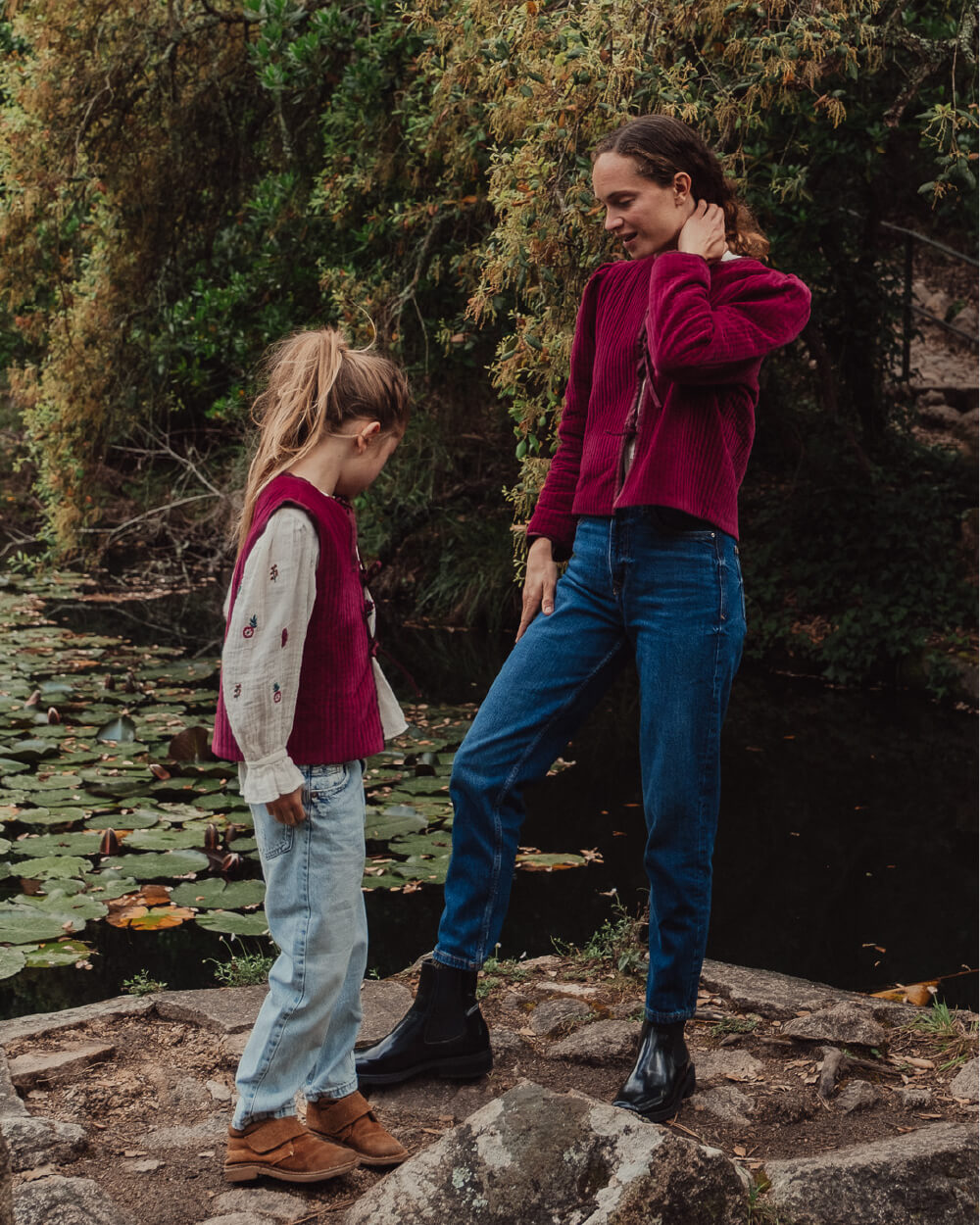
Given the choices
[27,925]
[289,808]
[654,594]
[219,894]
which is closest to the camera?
[289,808]

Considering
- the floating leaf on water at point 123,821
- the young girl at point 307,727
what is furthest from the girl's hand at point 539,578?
the floating leaf on water at point 123,821

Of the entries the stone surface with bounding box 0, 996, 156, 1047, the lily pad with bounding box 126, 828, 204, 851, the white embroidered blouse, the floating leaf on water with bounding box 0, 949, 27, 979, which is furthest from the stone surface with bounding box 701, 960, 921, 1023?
the lily pad with bounding box 126, 828, 204, 851

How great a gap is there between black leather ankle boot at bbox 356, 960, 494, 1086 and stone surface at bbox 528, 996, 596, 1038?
32 centimetres

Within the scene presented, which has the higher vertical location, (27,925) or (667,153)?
(667,153)

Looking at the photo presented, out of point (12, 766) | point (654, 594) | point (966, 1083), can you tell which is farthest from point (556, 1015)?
point (12, 766)

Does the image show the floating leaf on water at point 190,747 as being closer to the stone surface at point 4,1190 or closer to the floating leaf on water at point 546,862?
the floating leaf on water at point 546,862

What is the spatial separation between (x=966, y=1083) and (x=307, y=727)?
1.47 m

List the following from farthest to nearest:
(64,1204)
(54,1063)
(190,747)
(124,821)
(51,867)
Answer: (190,747) < (124,821) < (51,867) < (54,1063) < (64,1204)

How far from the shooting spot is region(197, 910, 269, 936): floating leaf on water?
147 inches

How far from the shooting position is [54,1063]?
2551 millimetres

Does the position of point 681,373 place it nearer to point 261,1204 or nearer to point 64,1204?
point 261,1204

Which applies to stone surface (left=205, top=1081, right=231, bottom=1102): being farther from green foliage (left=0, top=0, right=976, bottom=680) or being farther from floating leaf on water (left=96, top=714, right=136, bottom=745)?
floating leaf on water (left=96, top=714, right=136, bottom=745)

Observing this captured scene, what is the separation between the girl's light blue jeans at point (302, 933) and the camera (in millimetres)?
2082

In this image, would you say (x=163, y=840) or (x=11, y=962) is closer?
(x=11, y=962)
